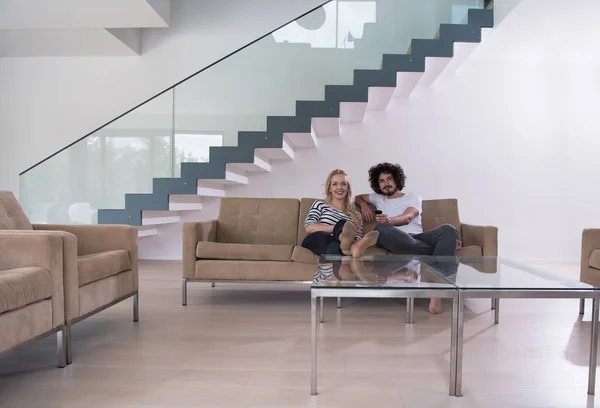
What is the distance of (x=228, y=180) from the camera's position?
202 inches

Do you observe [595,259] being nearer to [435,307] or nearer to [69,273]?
[435,307]

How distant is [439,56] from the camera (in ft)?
15.3

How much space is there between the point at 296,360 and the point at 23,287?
1267mm

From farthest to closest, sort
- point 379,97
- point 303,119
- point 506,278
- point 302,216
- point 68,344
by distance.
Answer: point 379,97 < point 303,119 < point 302,216 < point 68,344 < point 506,278

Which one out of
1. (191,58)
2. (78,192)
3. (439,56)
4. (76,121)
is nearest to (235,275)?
(78,192)

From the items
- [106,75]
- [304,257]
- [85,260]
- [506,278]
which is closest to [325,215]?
[304,257]

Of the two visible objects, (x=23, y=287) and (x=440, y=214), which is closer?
(x=23, y=287)

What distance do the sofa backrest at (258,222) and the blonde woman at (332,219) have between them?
0.46m

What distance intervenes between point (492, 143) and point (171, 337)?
486cm

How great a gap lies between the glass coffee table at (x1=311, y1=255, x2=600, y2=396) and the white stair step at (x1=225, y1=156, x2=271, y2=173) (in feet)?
9.19

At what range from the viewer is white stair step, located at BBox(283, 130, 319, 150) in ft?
16.5

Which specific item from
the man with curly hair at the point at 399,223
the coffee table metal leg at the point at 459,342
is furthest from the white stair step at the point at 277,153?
the coffee table metal leg at the point at 459,342

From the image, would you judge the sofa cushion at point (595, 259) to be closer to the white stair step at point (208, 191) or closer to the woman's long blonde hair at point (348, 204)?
the woman's long blonde hair at point (348, 204)

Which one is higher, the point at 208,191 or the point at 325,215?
the point at 208,191
